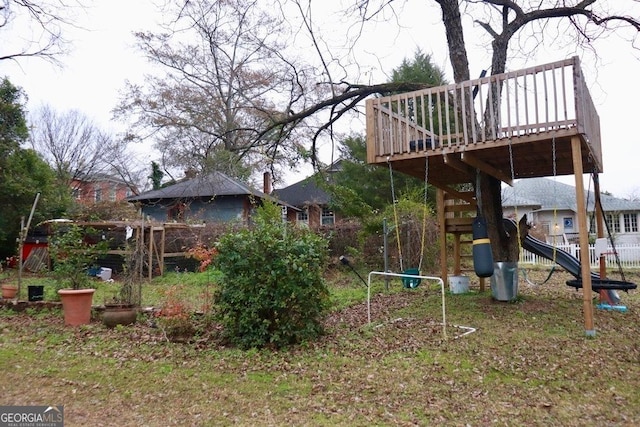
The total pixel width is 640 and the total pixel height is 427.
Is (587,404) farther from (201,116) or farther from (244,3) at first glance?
(201,116)

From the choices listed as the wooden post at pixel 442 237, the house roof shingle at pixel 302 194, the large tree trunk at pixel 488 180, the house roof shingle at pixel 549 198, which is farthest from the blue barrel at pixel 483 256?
the house roof shingle at pixel 302 194

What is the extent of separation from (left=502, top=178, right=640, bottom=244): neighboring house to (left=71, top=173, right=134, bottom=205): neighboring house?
23.9m

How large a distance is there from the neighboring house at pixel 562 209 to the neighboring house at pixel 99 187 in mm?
23931

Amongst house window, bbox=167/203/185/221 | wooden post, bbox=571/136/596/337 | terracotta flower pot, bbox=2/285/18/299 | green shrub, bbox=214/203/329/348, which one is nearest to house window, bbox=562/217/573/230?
house window, bbox=167/203/185/221

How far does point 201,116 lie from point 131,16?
14.6 m

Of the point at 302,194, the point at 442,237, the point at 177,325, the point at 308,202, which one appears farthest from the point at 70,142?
the point at 177,325

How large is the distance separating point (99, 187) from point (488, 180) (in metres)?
27.5

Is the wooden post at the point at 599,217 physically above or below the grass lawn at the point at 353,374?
above

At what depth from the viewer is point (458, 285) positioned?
8.97 m

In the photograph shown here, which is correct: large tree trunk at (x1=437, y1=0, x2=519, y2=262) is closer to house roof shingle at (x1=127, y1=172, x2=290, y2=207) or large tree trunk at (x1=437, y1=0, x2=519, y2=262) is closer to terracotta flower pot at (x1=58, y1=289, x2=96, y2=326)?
terracotta flower pot at (x1=58, y1=289, x2=96, y2=326)

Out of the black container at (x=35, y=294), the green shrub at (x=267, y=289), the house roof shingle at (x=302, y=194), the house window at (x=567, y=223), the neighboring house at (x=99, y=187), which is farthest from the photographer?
the neighboring house at (x=99, y=187)

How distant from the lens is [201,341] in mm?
5504

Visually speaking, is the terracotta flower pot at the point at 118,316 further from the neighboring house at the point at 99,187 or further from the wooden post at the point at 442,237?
the neighboring house at the point at 99,187

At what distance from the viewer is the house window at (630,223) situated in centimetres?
2500
